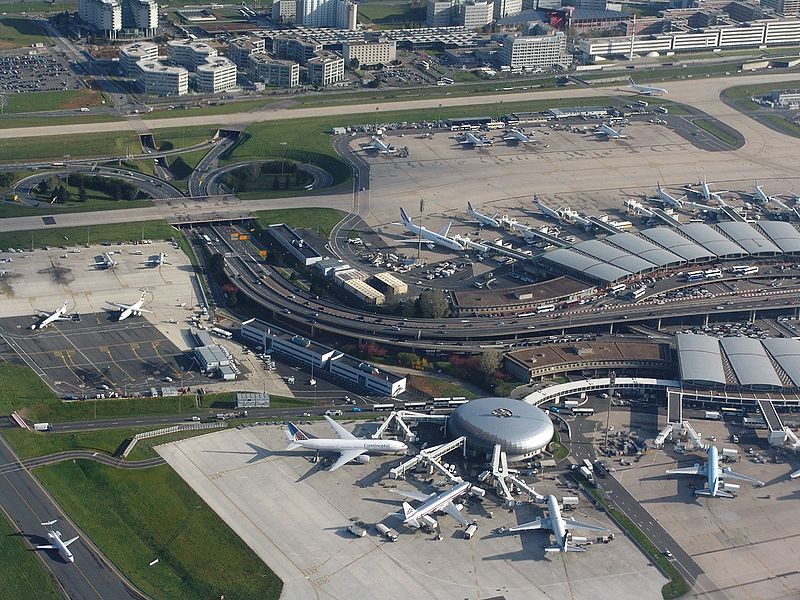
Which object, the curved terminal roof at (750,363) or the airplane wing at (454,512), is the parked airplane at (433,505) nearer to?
the airplane wing at (454,512)

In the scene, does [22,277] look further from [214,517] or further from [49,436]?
[214,517]

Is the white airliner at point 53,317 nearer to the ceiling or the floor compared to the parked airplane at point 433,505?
nearer to the ceiling

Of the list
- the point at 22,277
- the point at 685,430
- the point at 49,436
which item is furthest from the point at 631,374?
the point at 22,277

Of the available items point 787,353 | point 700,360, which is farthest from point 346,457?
point 787,353

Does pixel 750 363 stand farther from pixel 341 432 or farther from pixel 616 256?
pixel 341 432

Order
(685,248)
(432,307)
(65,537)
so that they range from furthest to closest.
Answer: (685,248) < (432,307) < (65,537)

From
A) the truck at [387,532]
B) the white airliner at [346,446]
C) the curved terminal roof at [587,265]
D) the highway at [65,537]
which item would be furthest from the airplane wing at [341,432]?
the curved terminal roof at [587,265]
